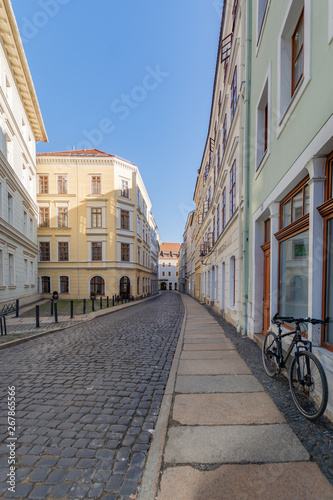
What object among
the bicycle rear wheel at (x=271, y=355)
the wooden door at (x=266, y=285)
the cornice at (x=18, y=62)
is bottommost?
the bicycle rear wheel at (x=271, y=355)

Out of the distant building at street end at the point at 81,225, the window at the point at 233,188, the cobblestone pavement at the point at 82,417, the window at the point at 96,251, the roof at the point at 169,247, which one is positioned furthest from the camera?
the roof at the point at 169,247

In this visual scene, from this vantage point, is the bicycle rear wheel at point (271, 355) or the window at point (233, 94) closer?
the bicycle rear wheel at point (271, 355)

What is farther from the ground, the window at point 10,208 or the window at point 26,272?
the window at point 10,208

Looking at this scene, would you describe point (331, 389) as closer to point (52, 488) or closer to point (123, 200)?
point (52, 488)

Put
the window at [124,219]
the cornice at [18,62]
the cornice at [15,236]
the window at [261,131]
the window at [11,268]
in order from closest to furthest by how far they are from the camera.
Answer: the window at [261,131] < the cornice at [18,62] < the cornice at [15,236] < the window at [11,268] < the window at [124,219]

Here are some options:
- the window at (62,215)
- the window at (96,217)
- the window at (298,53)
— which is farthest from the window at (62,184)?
the window at (298,53)

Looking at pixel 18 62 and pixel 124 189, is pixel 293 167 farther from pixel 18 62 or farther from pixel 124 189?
pixel 124 189

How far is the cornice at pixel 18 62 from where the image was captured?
1457 cm

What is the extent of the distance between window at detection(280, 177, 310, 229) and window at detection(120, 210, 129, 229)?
972 inches

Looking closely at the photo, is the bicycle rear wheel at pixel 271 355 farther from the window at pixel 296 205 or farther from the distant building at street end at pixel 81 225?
the distant building at street end at pixel 81 225

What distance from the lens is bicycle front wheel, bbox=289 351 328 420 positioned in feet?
A: 9.34

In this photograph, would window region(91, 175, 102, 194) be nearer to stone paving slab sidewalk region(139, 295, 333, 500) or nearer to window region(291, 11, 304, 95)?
window region(291, 11, 304, 95)

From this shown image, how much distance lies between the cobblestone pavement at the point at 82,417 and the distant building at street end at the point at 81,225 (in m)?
21.7

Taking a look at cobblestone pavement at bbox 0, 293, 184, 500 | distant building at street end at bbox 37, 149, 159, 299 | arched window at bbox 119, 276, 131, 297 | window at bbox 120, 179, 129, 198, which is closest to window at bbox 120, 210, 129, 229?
distant building at street end at bbox 37, 149, 159, 299
